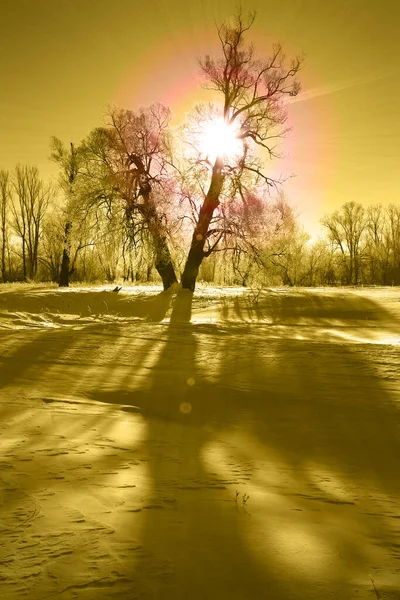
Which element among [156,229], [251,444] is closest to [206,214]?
[156,229]

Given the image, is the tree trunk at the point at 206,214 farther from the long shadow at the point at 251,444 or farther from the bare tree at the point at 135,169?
the long shadow at the point at 251,444

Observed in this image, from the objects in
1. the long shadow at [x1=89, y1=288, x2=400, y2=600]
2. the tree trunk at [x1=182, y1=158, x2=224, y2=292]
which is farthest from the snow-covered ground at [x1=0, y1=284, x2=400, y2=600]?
the tree trunk at [x1=182, y1=158, x2=224, y2=292]

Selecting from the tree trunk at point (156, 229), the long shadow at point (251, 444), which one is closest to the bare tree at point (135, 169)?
the tree trunk at point (156, 229)

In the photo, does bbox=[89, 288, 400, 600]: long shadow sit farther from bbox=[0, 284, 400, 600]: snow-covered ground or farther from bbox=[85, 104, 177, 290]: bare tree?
bbox=[85, 104, 177, 290]: bare tree

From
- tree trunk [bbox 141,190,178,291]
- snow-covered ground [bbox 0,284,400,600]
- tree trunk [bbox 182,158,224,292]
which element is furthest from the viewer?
tree trunk [bbox 141,190,178,291]

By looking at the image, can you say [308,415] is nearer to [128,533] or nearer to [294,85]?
[128,533]

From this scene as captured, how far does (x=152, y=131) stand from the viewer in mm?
19125

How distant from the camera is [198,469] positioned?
3.51 metres

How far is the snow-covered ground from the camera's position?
215cm

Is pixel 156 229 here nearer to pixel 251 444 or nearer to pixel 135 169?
pixel 135 169

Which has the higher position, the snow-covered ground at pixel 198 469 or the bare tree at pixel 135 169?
the bare tree at pixel 135 169

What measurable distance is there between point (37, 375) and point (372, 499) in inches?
171

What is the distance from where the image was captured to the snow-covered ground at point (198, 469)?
84.5 inches

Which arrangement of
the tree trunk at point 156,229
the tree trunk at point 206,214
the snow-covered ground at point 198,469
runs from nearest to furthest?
the snow-covered ground at point 198,469, the tree trunk at point 206,214, the tree trunk at point 156,229
